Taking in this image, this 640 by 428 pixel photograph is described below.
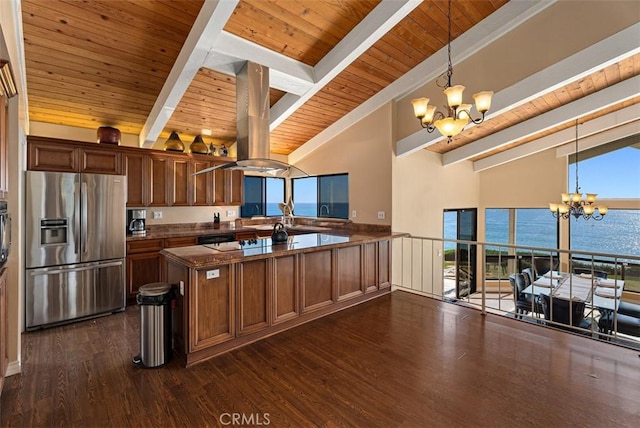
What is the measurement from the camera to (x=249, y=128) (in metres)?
3.48

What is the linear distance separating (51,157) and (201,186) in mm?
1927

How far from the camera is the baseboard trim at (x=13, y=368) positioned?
2363mm

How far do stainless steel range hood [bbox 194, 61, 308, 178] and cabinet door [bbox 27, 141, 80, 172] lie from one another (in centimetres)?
178

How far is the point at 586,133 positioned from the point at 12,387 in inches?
343

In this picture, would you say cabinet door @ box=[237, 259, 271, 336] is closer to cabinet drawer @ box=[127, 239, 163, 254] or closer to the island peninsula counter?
the island peninsula counter

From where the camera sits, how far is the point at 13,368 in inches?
93.8

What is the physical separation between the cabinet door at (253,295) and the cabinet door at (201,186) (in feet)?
8.32

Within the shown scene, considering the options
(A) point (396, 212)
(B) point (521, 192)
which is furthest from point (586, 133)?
(A) point (396, 212)

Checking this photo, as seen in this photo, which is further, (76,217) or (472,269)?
(472,269)

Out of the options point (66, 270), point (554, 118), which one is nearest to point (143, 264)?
point (66, 270)

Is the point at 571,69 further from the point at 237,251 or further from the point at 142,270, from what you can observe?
the point at 142,270

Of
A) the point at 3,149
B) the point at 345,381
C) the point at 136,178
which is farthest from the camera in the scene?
the point at 136,178

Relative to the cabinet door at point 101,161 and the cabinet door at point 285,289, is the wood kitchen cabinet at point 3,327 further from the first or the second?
the cabinet door at point 101,161

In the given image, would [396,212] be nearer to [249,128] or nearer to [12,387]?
[249,128]
